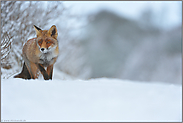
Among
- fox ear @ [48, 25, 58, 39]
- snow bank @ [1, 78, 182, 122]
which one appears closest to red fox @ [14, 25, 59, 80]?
fox ear @ [48, 25, 58, 39]

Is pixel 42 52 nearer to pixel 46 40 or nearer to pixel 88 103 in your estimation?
pixel 46 40

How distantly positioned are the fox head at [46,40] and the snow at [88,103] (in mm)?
868

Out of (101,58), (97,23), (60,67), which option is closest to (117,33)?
(97,23)

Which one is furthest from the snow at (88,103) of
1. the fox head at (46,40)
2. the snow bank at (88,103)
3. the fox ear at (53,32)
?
the fox ear at (53,32)

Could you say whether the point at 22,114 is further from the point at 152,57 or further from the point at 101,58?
the point at 152,57

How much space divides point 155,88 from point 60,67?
28.2ft

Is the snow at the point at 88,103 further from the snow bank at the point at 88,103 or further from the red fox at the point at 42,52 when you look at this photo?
the red fox at the point at 42,52

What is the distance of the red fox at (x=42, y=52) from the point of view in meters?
4.15

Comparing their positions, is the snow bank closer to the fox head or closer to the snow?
the snow

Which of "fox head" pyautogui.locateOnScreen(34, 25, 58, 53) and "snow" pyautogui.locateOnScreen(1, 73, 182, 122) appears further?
"fox head" pyautogui.locateOnScreen(34, 25, 58, 53)

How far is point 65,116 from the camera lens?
266 cm

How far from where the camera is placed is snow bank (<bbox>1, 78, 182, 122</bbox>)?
8.61 ft

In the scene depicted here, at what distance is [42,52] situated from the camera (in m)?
4.16

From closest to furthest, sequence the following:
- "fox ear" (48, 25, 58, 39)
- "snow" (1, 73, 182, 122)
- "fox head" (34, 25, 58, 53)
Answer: "snow" (1, 73, 182, 122) → "fox head" (34, 25, 58, 53) → "fox ear" (48, 25, 58, 39)
